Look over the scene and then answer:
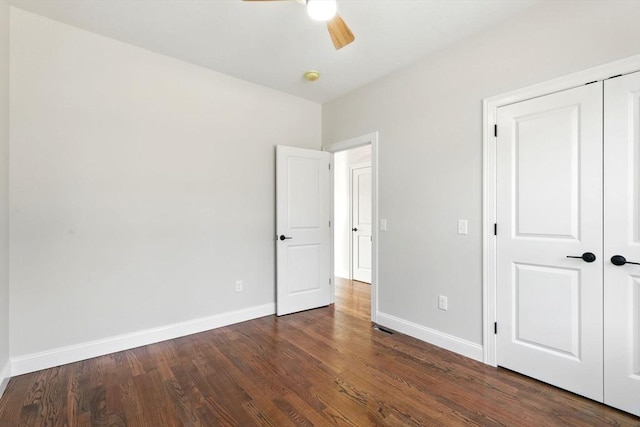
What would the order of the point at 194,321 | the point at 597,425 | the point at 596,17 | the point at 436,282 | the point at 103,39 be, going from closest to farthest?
the point at 597,425 → the point at 596,17 → the point at 103,39 → the point at 436,282 → the point at 194,321

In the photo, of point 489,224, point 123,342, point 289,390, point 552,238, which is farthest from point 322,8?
point 123,342

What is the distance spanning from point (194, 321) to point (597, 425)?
127 inches

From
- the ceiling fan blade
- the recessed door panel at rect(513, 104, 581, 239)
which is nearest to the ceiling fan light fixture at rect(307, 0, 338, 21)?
the ceiling fan blade

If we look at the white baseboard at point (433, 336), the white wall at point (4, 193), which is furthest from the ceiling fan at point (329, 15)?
the white baseboard at point (433, 336)

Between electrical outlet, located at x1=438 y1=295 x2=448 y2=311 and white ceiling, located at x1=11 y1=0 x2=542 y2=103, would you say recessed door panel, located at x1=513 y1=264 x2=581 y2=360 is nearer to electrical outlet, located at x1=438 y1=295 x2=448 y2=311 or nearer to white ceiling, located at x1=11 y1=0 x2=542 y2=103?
electrical outlet, located at x1=438 y1=295 x2=448 y2=311

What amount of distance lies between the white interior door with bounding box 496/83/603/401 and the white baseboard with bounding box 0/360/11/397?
143 inches

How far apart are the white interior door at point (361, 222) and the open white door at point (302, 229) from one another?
1484 millimetres

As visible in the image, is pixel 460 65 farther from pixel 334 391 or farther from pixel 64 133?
pixel 64 133

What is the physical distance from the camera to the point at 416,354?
2.60 metres

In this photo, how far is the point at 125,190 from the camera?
269 cm

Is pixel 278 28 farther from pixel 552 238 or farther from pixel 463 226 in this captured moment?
pixel 552 238

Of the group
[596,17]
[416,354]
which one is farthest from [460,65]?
[416,354]

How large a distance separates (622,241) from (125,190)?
12.3 feet

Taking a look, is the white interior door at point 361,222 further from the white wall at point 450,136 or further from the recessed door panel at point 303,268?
the white wall at point 450,136
